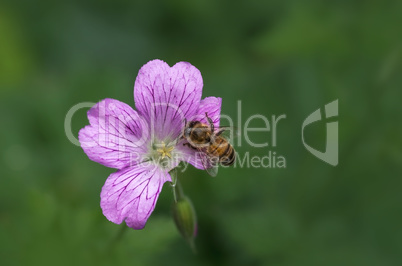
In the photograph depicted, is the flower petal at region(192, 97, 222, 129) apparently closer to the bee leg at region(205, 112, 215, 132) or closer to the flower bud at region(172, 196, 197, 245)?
the bee leg at region(205, 112, 215, 132)

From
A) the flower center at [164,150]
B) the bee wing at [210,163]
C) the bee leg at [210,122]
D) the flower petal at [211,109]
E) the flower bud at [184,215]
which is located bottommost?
the flower bud at [184,215]

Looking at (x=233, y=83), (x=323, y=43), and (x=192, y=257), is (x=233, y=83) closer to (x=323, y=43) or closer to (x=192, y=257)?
(x=323, y=43)

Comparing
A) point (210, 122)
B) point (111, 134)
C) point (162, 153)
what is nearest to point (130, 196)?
point (111, 134)

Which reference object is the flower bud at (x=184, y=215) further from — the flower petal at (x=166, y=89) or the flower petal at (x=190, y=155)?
the flower petal at (x=166, y=89)

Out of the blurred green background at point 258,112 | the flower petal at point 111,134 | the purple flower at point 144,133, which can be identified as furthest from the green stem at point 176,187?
the blurred green background at point 258,112

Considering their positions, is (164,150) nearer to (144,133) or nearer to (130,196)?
(144,133)

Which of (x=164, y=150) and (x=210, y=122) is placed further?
(x=164, y=150)
